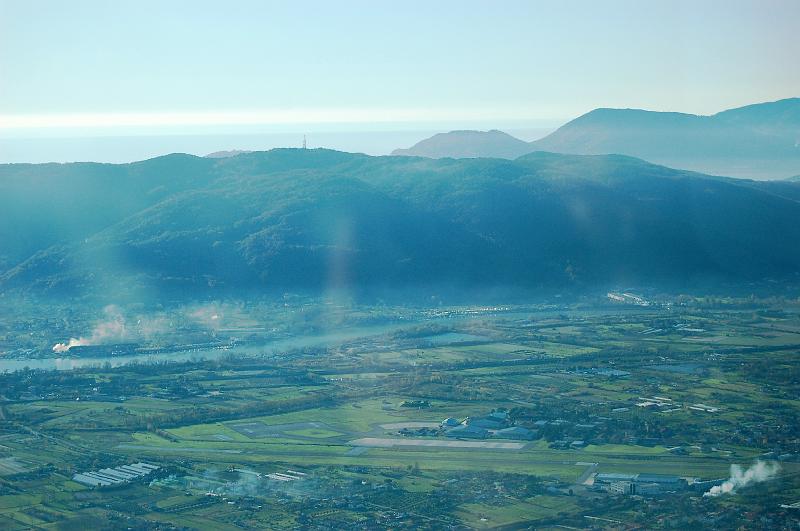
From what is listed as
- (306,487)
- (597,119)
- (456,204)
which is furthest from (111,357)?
(597,119)

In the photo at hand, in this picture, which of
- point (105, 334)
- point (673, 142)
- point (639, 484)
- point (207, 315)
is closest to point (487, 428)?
point (639, 484)

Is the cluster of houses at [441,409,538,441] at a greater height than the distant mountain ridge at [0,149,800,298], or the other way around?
the distant mountain ridge at [0,149,800,298]

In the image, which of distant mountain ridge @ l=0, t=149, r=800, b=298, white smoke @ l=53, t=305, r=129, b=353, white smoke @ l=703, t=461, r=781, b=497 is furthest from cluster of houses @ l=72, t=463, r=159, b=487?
distant mountain ridge @ l=0, t=149, r=800, b=298

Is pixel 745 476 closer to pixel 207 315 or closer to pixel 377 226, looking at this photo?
pixel 207 315

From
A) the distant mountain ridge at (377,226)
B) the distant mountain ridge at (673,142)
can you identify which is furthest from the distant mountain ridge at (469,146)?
the distant mountain ridge at (377,226)

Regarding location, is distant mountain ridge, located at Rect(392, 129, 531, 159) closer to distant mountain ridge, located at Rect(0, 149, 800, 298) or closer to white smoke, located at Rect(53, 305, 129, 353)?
distant mountain ridge, located at Rect(0, 149, 800, 298)

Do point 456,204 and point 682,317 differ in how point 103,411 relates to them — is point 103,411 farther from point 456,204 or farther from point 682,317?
point 456,204

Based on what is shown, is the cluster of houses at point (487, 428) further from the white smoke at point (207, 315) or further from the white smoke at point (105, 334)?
the white smoke at point (207, 315)
